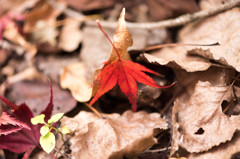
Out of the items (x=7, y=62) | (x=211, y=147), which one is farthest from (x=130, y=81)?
(x=7, y=62)

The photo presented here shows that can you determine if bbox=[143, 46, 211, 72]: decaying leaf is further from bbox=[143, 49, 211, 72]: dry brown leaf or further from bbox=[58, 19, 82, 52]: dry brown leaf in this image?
bbox=[58, 19, 82, 52]: dry brown leaf

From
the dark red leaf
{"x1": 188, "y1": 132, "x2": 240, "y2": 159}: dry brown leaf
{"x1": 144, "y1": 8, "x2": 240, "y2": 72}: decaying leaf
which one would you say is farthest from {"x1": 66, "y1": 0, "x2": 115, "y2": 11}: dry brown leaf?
{"x1": 188, "y1": 132, "x2": 240, "y2": 159}: dry brown leaf

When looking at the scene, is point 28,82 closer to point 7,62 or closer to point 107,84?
point 7,62

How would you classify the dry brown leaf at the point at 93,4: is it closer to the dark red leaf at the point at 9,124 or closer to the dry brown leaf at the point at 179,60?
the dry brown leaf at the point at 179,60

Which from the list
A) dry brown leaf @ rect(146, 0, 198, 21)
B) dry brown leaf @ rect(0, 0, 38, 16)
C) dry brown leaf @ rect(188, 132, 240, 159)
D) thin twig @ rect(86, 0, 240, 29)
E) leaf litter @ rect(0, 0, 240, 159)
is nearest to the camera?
dry brown leaf @ rect(188, 132, 240, 159)

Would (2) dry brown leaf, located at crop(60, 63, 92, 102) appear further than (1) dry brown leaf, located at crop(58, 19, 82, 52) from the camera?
No

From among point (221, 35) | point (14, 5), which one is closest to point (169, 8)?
point (221, 35)
